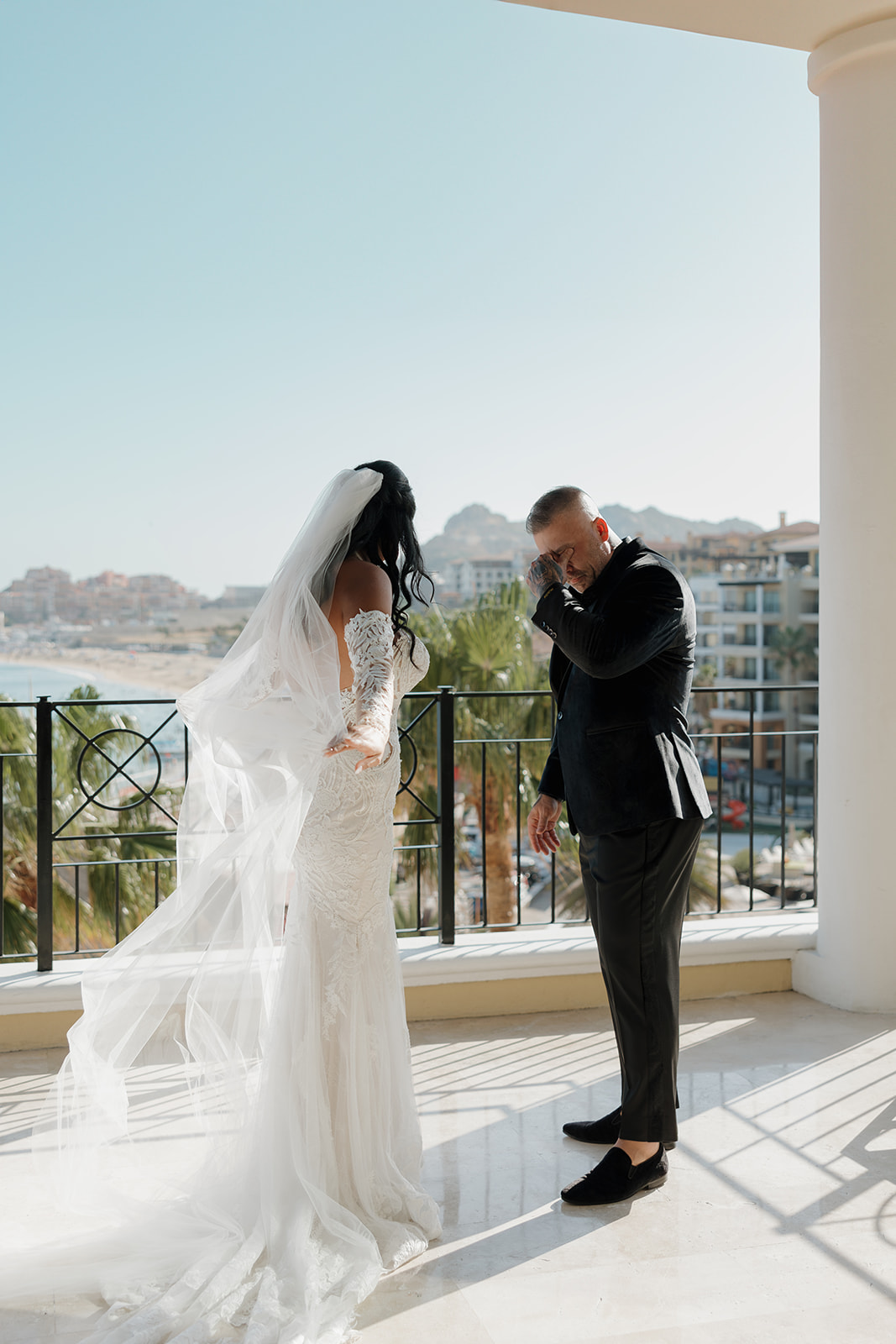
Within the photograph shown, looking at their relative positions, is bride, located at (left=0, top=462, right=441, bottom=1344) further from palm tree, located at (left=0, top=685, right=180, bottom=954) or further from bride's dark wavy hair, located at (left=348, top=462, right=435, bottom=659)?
palm tree, located at (left=0, top=685, right=180, bottom=954)

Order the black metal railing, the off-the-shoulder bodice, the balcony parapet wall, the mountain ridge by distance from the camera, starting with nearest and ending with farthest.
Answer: the off-the-shoulder bodice < the balcony parapet wall < the black metal railing < the mountain ridge

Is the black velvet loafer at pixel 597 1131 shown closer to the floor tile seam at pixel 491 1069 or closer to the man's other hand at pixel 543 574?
the floor tile seam at pixel 491 1069

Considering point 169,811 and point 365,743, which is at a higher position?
point 365,743

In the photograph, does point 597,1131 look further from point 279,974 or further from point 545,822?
point 279,974

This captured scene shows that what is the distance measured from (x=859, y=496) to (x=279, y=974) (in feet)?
8.28

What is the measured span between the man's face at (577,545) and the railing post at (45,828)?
5.67 feet

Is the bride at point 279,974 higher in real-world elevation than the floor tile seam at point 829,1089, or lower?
higher

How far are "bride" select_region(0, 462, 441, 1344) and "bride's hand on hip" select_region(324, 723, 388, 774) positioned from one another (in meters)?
0.15

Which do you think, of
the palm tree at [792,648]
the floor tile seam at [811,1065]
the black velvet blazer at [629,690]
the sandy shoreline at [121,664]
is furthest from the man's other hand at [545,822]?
the palm tree at [792,648]

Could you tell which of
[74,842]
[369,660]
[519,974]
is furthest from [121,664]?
[369,660]

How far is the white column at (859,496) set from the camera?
3.51 m

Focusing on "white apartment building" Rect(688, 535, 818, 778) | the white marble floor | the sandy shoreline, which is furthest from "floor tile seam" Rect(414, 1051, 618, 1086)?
"white apartment building" Rect(688, 535, 818, 778)

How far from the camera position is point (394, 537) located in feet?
7.23

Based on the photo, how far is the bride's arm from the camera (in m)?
1.86
